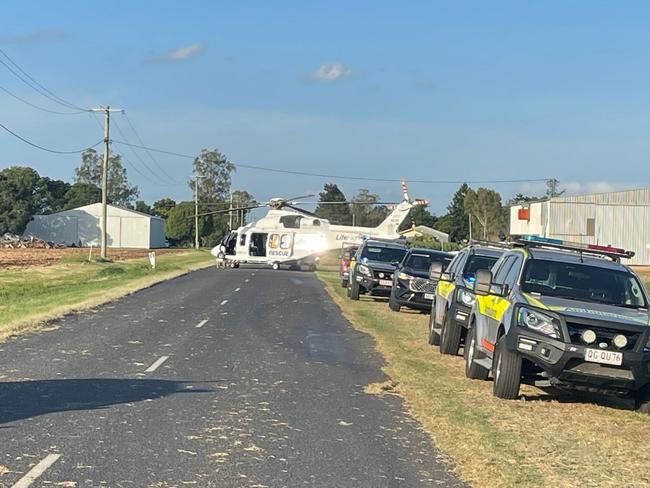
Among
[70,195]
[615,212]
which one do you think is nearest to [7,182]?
[70,195]

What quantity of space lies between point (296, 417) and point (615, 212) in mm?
58962

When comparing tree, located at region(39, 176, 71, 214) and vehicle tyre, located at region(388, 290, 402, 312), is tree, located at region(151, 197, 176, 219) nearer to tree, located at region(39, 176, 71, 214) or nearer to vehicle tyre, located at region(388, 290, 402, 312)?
tree, located at region(39, 176, 71, 214)

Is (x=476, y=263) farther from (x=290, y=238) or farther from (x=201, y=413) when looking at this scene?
(x=290, y=238)

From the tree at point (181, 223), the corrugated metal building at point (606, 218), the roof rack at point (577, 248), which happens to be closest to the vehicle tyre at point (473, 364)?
the roof rack at point (577, 248)

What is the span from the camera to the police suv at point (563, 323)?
9867mm

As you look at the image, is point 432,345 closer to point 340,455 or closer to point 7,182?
point 340,455

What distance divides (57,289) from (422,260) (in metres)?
15.1

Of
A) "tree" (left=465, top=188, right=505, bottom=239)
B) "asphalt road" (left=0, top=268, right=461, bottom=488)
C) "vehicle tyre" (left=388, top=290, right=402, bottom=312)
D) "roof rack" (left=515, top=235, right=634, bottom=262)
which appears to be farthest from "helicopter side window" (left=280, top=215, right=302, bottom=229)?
"tree" (left=465, top=188, right=505, bottom=239)

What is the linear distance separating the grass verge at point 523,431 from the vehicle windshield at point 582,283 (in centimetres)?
132

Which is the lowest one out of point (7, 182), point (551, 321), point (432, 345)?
point (432, 345)

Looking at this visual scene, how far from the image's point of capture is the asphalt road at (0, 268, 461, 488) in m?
7.05

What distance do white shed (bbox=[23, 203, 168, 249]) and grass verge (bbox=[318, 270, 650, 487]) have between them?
3819 inches

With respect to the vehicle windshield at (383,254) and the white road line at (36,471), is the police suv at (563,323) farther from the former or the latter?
the vehicle windshield at (383,254)

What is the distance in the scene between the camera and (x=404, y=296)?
23281 mm
